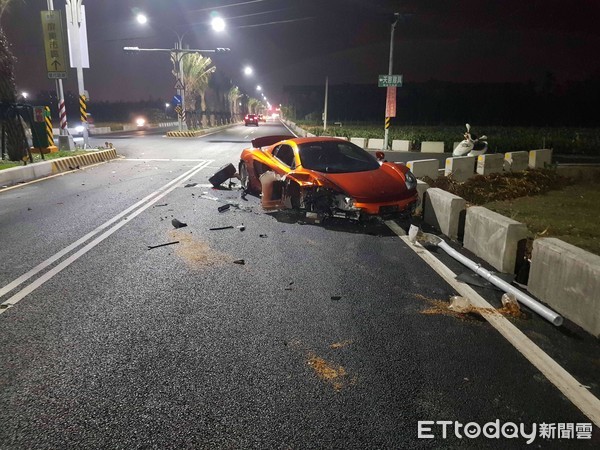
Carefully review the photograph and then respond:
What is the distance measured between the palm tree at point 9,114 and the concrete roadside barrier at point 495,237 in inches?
614

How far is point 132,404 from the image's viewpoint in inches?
112

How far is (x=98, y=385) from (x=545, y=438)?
272cm

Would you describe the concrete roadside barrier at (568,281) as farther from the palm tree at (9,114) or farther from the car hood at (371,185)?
the palm tree at (9,114)

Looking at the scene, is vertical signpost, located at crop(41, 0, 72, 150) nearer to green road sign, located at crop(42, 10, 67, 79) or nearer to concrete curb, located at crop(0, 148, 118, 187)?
green road sign, located at crop(42, 10, 67, 79)

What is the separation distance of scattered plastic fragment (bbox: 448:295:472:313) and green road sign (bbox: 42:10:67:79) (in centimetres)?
2088

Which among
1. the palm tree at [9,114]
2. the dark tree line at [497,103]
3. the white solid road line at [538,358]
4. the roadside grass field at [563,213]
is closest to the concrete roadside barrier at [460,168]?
the roadside grass field at [563,213]

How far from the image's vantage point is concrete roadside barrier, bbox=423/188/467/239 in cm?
710

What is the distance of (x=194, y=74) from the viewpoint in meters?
56.6

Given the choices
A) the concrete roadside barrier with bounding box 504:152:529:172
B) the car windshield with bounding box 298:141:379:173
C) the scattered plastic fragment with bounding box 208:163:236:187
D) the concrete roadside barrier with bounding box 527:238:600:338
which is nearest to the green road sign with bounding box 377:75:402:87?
the concrete roadside barrier with bounding box 504:152:529:172

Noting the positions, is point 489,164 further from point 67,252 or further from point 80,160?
point 80,160

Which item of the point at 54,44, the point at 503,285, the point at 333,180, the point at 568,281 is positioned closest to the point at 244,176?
the point at 333,180

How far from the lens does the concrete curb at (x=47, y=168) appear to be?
13.0m

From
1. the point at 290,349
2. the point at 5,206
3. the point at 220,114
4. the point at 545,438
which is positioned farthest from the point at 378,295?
the point at 220,114

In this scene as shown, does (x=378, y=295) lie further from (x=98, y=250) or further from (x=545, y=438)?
(x=98, y=250)
